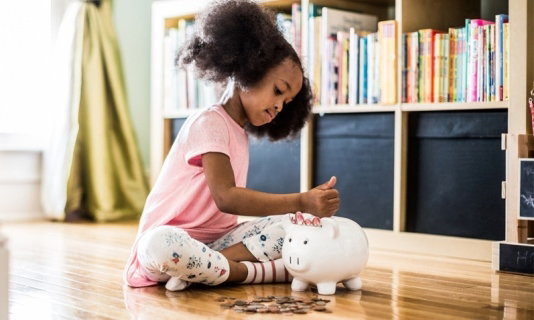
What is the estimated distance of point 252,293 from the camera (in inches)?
58.9

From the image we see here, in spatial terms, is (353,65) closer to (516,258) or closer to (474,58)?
(474,58)

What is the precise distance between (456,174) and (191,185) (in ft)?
2.73

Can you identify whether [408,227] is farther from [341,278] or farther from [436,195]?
[341,278]

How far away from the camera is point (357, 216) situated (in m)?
2.32

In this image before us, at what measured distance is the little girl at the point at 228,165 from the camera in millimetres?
1530

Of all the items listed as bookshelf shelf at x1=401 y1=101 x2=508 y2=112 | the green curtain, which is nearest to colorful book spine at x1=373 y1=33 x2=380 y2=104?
bookshelf shelf at x1=401 y1=101 x2=508 y2=112

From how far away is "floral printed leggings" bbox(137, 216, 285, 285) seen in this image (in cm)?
144

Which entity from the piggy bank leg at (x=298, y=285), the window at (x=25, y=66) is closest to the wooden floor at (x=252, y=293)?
the piggy bank leg at (x=298, y=285)

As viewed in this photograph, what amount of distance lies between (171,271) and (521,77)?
1.02 m

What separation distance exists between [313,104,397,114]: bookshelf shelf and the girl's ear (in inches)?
29.3

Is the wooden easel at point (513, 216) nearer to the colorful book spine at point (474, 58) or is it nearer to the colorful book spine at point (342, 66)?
the colorful book spine at point (474, 58)

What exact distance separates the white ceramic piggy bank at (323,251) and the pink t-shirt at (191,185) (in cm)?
23

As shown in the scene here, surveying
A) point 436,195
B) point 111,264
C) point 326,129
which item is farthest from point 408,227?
point 111,264

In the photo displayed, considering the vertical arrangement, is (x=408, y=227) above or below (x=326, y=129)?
below
